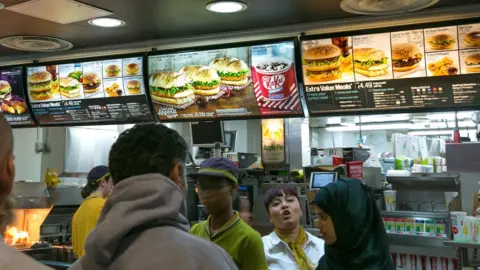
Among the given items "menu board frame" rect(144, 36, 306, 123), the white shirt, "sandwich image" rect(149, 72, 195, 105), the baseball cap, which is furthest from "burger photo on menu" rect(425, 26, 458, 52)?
"sandwich image" rect(149, 72, 195, 105)

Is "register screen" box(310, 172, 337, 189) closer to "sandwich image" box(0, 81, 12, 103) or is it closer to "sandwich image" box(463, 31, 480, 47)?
"sandwich image" box(463, 31, 480, 47)

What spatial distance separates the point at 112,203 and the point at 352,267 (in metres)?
1.33

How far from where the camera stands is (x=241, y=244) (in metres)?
2.35

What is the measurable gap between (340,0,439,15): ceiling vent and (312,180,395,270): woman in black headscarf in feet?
4.45

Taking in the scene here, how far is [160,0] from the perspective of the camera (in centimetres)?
303

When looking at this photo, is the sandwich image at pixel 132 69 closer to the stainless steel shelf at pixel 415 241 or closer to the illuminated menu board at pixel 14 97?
the illuminated menu board at pixel 14 97

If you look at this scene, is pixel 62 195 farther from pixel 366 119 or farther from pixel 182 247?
pixel 366 119

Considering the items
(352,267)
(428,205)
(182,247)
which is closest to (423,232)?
(428,205)

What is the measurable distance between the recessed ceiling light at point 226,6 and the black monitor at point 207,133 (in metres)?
2.02

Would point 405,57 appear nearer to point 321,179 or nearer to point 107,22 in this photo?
point 321,179

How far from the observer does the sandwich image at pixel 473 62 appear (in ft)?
10.1

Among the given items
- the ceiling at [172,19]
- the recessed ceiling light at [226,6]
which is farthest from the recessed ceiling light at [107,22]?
the recessed ceiling light at [226,6]

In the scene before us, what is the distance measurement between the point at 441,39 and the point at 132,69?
8.09 ft

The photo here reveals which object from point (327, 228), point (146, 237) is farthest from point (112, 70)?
point (146, 237)
